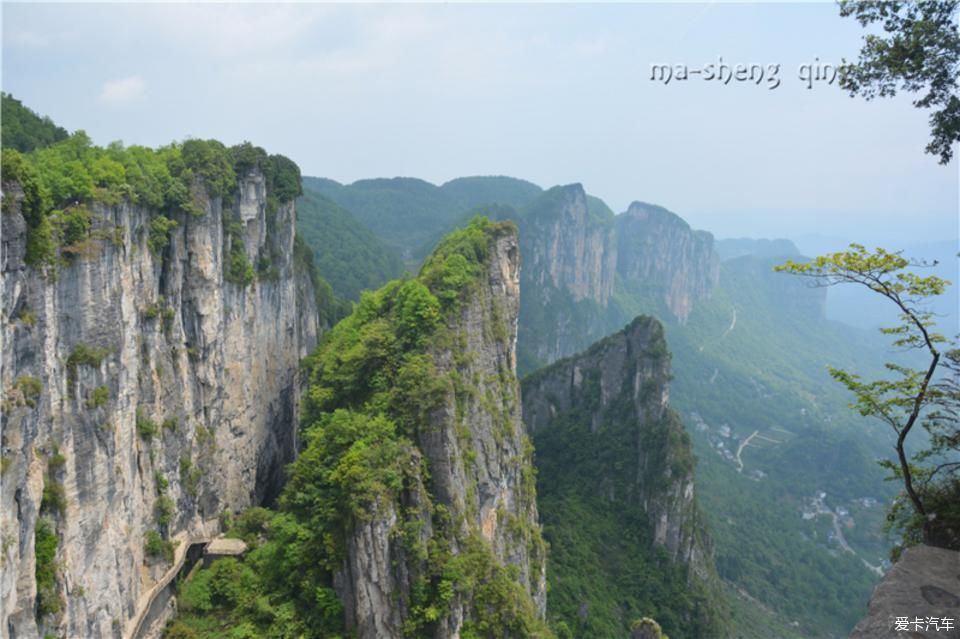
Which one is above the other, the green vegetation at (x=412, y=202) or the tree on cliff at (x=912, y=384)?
the green vegetation at (x=412, y=202)

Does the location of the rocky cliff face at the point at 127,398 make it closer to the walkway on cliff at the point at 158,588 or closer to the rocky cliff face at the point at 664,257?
the walkway on cliff at the point at 158,588

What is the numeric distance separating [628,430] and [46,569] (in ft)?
150

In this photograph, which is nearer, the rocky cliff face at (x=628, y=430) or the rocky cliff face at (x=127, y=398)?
the rocky cliff face at (x=127, y=398)

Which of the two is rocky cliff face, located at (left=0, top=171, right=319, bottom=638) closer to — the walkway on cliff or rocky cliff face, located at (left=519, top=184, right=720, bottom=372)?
the walkway on cliff

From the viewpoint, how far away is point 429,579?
21016 millimetres

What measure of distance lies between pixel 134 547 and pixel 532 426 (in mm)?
44157

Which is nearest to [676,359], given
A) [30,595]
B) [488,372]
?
[488,372]

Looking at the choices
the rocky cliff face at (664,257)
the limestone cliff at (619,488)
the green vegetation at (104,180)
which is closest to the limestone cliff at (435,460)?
the green vegetation at (104,180)

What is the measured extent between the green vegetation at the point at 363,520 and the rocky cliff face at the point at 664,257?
140 m

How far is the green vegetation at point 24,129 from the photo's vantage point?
25.5 metres

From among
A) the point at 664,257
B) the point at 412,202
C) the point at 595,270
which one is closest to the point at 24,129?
the point at 595,270

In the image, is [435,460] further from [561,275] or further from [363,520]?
[561,275]

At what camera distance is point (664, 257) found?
161125 millimetres

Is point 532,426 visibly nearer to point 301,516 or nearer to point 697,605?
point 697,605
